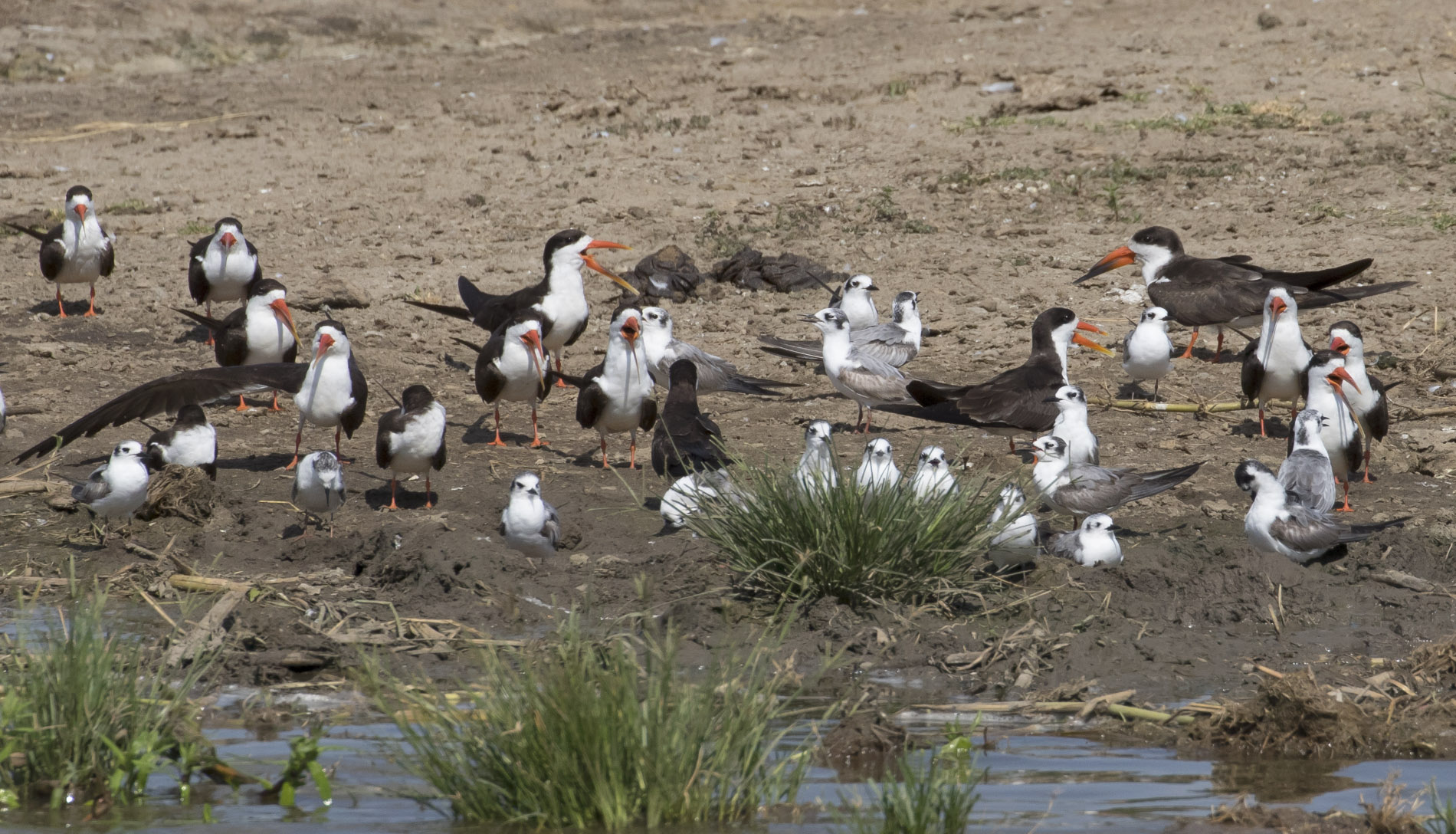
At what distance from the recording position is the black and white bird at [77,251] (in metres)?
12.0

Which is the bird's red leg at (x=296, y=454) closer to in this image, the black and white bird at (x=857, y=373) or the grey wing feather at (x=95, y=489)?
the grey wing feather at (x=95, y=489)

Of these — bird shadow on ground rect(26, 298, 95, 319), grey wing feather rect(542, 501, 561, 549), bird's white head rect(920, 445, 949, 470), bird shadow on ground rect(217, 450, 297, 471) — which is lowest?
bird shadow on ground rect(217, 450, 297, 471)

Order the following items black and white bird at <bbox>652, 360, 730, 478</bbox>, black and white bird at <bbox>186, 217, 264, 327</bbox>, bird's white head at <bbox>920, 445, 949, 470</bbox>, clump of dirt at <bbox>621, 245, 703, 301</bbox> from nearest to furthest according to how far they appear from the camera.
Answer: bird's white head at <bbox>920, 445, 949, 470</bbox> → black and white bird at <bbox>652, 360, 730, 478</bbox> → black and white bird at <bbox>186, 217, 264, 327</bbox> → clump of dirt at <bbox>621, 245, 703, 301</bbox>

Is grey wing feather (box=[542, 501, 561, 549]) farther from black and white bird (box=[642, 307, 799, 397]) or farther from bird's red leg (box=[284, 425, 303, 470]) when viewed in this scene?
A: black and white bird (box=[642, 307, 799, 397])

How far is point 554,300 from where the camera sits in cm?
1142

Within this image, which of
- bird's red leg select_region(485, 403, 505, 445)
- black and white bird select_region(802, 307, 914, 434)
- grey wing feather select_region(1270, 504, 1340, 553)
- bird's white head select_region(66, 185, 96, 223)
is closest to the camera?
Answer: grey wing feather select_region(1270, 504, 1340, 553)

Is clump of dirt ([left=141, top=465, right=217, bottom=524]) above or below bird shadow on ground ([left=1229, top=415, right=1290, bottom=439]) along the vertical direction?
below

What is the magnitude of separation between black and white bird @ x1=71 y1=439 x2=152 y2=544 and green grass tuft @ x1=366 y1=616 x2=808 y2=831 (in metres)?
4.09

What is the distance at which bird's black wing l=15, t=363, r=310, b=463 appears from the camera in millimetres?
9094

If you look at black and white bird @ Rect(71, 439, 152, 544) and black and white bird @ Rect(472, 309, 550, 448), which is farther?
black and white bird @ Rect(472, 309, 550, 448)

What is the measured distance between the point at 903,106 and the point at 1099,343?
559 cm

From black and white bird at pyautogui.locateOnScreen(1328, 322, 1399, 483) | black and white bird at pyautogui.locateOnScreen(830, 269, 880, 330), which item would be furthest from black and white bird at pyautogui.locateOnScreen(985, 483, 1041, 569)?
black and white bird at pyautogui.locateOnScreen(830, 269, 880, 330)

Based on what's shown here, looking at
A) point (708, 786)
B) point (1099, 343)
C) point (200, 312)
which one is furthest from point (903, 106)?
point (708, 786)

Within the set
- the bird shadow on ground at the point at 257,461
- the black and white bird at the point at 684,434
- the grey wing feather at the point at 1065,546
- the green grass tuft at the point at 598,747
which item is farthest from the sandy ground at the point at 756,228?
the green grass tuft at the point at 598,747
